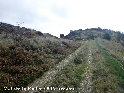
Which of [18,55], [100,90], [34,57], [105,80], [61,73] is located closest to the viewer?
[100,90]

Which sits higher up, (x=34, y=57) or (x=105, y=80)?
(x=34, y=57)

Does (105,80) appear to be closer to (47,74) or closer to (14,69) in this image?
(47,74)

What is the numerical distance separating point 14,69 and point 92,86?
8.60 m

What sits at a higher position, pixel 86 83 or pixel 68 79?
pixel 68 79

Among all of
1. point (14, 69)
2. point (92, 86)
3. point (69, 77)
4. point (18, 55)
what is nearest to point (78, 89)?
point (92, 86)

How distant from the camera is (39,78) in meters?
22.5

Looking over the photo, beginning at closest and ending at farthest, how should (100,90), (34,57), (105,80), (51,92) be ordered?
(51,92)
(100,90)
(105,80)
(34,57)

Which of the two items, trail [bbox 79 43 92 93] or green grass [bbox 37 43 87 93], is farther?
green grass [bbox 37 43 87 93]

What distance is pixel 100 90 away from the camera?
62.5 feet

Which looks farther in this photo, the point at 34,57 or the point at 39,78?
the point at 34,57

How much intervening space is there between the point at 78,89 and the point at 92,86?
186cm

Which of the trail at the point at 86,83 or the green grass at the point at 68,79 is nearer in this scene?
the trail at the point at 86,83

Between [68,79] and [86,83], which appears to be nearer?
[86,83]

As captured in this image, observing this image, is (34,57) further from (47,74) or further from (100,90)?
(100,90)
